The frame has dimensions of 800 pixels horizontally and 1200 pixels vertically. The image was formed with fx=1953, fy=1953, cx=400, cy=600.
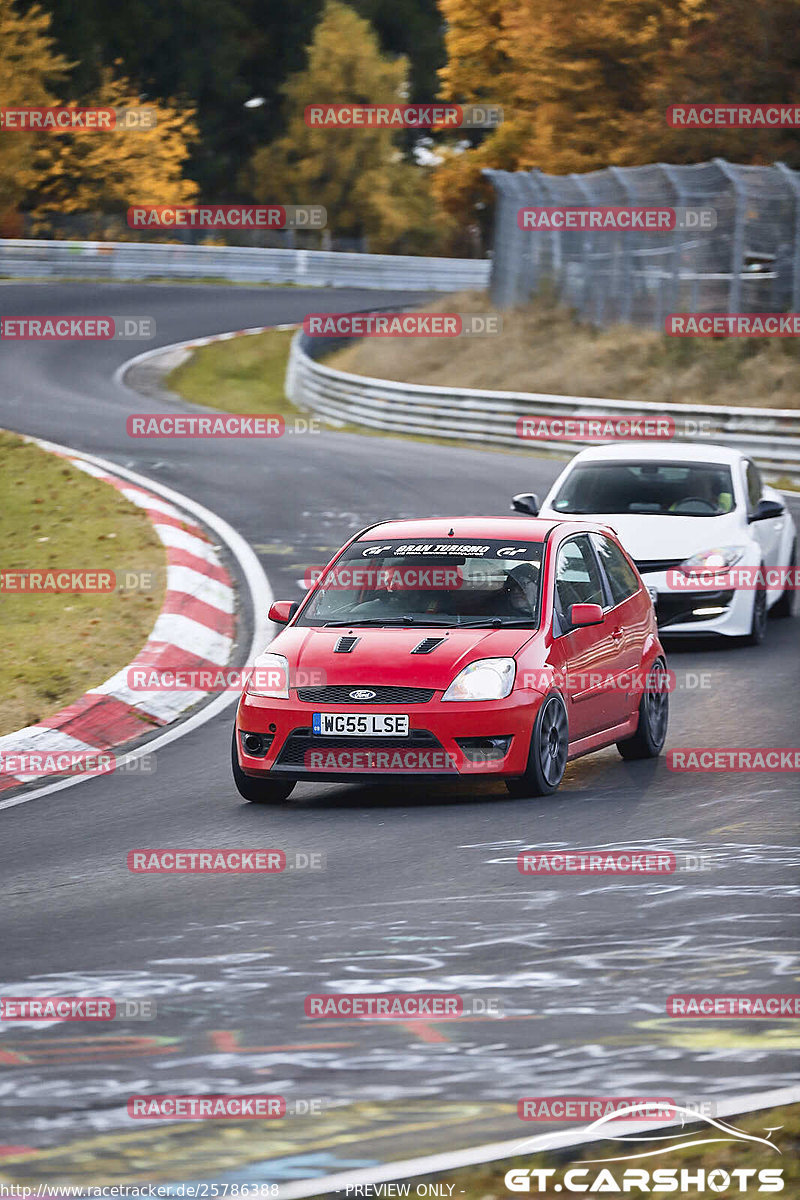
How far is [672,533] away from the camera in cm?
1534

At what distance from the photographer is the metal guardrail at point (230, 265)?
5522cm

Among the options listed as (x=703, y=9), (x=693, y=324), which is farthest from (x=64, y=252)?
(x=693, y=324)

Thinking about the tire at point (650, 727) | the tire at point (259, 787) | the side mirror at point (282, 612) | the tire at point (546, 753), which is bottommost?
the tire at point (650, 727)

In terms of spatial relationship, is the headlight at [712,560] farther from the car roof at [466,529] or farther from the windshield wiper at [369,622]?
the windshield wiper at [369,622]

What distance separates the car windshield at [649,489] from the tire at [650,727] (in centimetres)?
442

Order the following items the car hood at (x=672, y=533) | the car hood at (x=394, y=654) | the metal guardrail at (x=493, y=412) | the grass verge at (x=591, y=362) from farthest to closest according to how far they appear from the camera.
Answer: the grass verge at (x=591, y=362) < the metal guardrail at (x=493, y=412) < the car hood at (x=672, y=533) < the car hood at (x=394, y=654)

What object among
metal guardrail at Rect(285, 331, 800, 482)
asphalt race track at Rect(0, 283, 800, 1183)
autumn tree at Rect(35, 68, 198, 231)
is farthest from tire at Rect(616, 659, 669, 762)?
autumn tree at Rect(35, 68, 198, 231)

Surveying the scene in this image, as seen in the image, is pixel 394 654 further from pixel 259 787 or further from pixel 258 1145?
pixel 258 1145

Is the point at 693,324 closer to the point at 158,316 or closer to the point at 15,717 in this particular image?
the point at 158,316

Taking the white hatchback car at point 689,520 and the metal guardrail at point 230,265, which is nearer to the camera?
the white hatchback car at point 689,520

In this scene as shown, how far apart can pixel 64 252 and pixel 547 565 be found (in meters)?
46.8

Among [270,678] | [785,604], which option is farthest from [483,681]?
[785,604]

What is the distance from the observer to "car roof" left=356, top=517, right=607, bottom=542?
10.9 meters

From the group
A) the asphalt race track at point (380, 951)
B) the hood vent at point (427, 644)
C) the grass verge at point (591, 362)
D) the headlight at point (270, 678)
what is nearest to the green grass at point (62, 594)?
the asphalt race track at point (380, 951)
